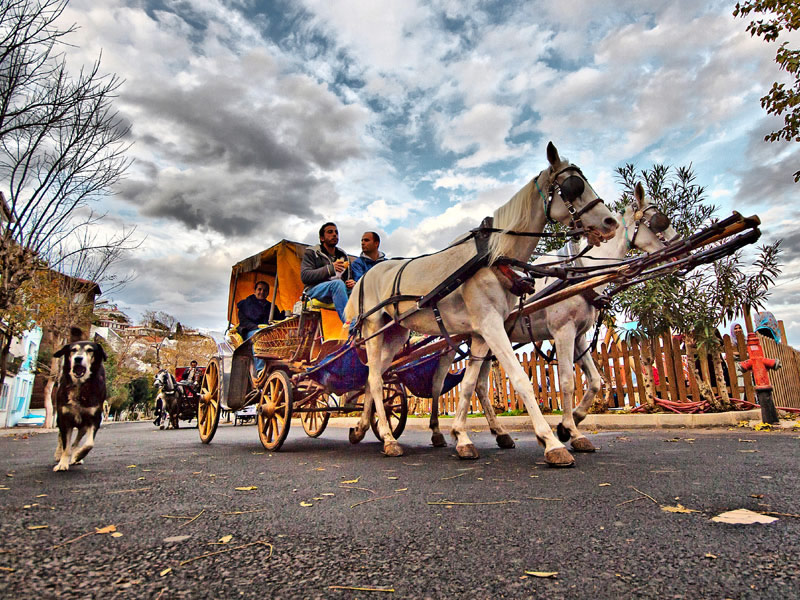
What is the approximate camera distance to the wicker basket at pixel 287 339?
574 centimetres

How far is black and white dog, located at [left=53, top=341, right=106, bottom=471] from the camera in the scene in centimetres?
421

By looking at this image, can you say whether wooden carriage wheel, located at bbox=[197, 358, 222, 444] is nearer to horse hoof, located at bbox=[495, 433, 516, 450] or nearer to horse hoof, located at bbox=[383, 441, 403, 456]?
horse hoof, located at bbox=[383, 441, 403, 456]

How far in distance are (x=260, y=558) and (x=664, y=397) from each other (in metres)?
9.82

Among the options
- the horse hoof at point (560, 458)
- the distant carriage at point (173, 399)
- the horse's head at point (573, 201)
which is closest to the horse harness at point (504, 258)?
the horse's head at point (573, 201)

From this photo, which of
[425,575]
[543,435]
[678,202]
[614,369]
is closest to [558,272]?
[543,435]

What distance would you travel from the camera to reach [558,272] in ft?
12.5

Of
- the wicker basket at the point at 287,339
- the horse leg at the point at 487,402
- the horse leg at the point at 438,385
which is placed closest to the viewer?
the horse leg at the point at 487,402

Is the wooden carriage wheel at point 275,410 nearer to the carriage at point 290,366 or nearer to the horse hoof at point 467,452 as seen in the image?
the carriage at point 290,366

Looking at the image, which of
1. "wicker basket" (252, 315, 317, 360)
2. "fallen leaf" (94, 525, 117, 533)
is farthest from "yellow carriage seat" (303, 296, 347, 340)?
"fallen leaf" (94, 525, 117, 533)

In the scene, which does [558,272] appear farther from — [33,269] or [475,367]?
[33,269]

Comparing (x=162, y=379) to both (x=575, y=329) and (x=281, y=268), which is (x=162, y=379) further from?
(x=575, y=329)

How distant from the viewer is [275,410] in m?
5.78

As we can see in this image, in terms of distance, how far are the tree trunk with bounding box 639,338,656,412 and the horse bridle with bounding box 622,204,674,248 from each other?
16.2 ft

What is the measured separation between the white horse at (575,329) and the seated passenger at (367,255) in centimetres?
164
